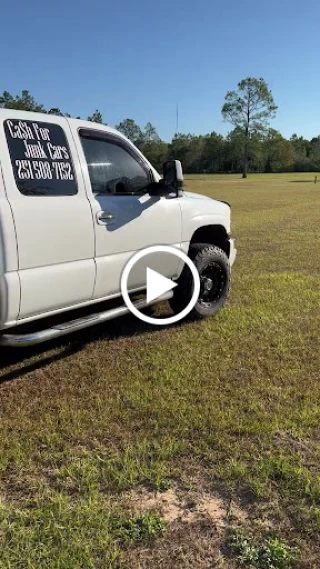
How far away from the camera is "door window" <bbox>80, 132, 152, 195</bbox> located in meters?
3.88

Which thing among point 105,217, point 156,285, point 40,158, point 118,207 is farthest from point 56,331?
point 156,285

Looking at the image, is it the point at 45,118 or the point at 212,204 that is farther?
the point at 212,204

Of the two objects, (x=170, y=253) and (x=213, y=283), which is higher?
(x=170, y=253)

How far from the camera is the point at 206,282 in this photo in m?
5.29

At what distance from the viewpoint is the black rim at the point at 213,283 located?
528 cm

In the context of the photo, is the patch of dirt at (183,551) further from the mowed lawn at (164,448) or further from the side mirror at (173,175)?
the side mirror at (173,175)

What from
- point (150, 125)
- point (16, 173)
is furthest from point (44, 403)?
point (150, 125)

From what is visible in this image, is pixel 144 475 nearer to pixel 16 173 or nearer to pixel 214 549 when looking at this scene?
pixel 214 549

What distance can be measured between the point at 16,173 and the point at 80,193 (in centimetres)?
57

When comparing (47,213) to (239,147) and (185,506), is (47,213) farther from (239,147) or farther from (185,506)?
(239,147)

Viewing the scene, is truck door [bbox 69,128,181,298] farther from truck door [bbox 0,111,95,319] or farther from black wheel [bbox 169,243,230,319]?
black wheel [bbox 169,243,230,319]

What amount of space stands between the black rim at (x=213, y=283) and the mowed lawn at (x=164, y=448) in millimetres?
402

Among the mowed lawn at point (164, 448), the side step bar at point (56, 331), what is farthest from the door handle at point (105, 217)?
the mowed lawn at point (164, 448)

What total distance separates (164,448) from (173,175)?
2.32 m
